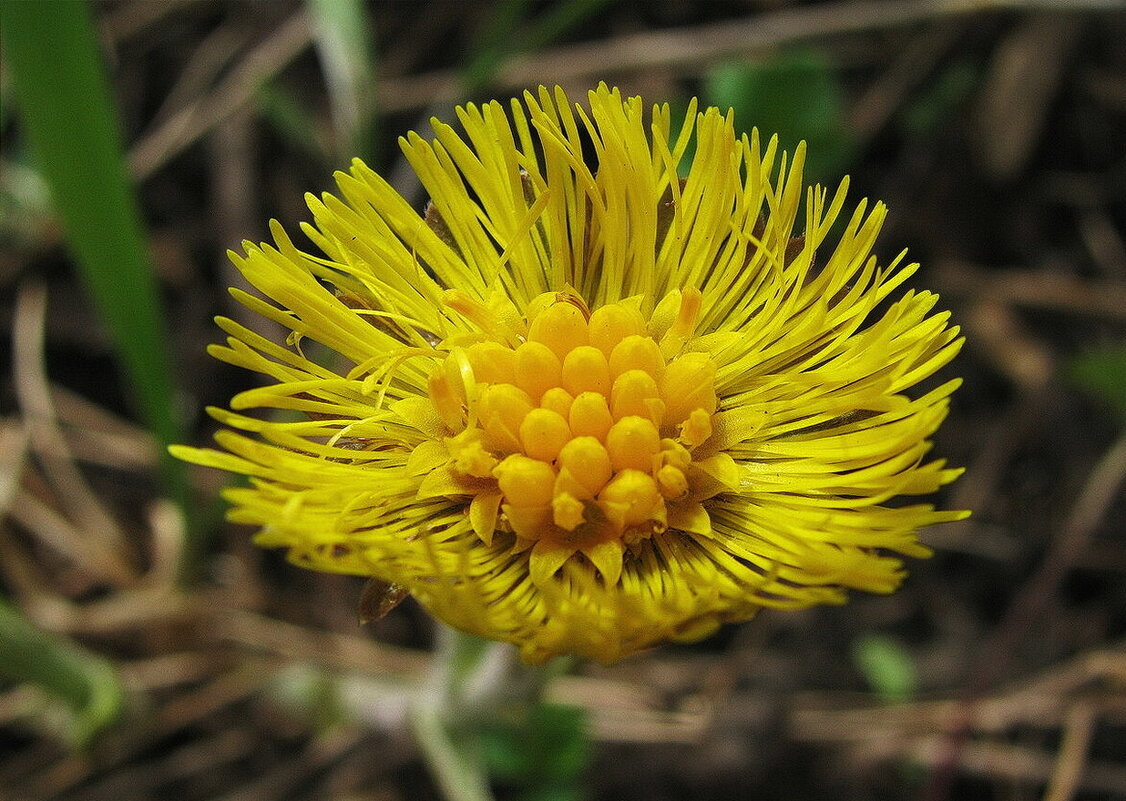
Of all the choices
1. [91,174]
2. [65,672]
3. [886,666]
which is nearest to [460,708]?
[65,672]

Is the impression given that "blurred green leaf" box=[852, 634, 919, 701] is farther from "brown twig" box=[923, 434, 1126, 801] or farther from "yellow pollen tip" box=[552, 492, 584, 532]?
"yellow pollen tip" box=[552, 492, 584, 532]

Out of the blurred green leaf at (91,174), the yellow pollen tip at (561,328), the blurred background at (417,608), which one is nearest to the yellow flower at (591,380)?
the yellow pollen tip at (561,328)

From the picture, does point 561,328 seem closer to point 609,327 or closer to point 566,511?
point 609,327

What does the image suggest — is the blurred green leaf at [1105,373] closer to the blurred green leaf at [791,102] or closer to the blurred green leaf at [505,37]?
the blurred green leaf at [791,102]

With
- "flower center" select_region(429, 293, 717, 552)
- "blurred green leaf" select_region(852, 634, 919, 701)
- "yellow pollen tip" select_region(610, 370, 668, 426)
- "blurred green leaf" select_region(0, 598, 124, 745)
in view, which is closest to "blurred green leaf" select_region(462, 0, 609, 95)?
"flower center" select_region(429, 293, 717, 552)

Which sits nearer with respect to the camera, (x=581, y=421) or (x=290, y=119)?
(x=581, y=421)

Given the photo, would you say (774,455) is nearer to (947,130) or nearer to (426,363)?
(426,363)

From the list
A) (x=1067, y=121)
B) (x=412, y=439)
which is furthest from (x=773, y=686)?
(x=1067, y=121)
